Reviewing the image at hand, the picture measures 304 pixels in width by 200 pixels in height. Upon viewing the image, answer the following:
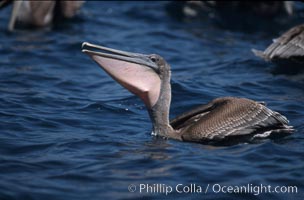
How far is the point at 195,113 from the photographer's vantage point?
735cm

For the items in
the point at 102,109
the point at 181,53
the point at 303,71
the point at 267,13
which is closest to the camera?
the point at 102,109

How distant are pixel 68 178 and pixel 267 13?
8465 millimetres

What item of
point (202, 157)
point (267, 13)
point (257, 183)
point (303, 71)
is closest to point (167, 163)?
point (202, 157)

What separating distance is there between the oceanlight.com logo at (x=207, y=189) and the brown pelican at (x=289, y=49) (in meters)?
4.23

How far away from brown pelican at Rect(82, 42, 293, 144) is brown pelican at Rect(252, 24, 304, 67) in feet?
9.10

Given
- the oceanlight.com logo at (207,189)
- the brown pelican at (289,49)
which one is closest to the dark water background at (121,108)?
the oceanlight.com logo at (207,189)

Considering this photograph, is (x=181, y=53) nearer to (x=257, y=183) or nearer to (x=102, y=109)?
(x=102, y=109)

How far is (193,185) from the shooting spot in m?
5.96

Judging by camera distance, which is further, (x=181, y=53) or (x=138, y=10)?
(x=138, y=10)

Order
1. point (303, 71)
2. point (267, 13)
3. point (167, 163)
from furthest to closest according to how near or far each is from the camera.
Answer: point (267, 13) → point (303, 71) → point (167, 163)

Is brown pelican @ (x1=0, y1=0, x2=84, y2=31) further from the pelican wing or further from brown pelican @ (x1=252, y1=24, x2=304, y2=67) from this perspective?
the pelican wing

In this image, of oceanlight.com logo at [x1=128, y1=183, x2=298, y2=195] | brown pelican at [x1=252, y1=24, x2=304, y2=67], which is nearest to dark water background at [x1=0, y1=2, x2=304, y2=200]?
oceanlight.com logo at [x1=128, y1=183, x2=298, y2=195]

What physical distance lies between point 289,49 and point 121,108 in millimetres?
2683

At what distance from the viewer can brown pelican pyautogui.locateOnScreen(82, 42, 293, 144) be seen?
6.92 meters
